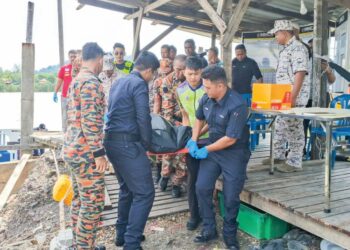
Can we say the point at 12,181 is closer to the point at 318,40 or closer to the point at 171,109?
the point at 171,109

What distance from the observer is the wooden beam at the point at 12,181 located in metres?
5.09

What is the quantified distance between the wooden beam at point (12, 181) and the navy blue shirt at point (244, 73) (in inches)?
164

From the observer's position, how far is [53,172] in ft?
19.7

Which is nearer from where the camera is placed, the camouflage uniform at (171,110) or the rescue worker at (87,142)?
the rescue worker at (87,142)

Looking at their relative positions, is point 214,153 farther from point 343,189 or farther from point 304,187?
point 343,189

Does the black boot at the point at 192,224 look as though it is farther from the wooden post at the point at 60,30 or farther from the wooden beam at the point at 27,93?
the wooden post at the point at 60,30

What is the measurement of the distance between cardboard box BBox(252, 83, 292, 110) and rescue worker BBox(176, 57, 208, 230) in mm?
572

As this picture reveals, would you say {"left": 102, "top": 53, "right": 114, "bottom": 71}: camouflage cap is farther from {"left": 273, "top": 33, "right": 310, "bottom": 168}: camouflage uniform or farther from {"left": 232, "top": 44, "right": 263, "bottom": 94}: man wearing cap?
{"left": 273, "top": 33, "right": 310, "bottom": 168}: camouflage uniform

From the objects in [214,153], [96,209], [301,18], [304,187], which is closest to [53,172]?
[96,209]

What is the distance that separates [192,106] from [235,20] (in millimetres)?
1208

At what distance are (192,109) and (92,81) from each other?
1210 mm

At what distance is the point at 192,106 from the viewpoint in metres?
3.48

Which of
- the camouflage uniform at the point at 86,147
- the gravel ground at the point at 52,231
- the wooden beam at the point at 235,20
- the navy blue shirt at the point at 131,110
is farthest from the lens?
the wooden beam at the point at 235,20

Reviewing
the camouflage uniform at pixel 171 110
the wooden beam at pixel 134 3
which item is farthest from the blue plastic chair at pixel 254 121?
the wooden beam at pixel 134 3
